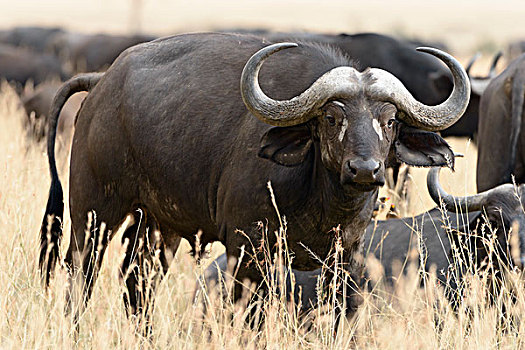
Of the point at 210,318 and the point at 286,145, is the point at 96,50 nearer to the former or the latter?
the point at 286,145

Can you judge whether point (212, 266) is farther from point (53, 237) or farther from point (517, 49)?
point (517, 49)

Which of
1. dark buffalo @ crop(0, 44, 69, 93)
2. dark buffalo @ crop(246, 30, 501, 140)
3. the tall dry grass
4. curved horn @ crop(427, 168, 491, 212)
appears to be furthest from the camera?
dark buffalo @ crop(0, 44, 69, 93)

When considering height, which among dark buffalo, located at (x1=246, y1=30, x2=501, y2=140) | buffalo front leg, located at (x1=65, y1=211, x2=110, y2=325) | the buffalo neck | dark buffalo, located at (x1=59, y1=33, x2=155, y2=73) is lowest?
dark buffalo, located at (x1=59, y1=33, x2=155, y2=73)

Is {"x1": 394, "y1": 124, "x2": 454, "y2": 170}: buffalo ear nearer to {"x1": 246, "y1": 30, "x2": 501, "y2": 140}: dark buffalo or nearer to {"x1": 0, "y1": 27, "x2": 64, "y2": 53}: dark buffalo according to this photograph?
{"x1": 246, "y1": 30, "x2": 501, "y2": 140}: dark buffalo

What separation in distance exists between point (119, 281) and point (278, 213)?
1729mm

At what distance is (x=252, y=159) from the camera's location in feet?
14.7

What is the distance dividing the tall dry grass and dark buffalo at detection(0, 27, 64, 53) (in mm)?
25360

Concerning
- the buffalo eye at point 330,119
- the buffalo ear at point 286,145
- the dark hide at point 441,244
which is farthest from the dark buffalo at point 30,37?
the buffalo eye at point 330,119

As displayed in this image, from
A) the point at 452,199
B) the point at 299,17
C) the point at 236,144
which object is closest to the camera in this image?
the point at 236,144

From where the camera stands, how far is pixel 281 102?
411 cm

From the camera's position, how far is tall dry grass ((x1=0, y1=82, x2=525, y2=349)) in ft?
13.2

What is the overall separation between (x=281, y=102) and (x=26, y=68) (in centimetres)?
1590

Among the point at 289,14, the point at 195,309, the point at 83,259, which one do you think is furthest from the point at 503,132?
the point at 289,14

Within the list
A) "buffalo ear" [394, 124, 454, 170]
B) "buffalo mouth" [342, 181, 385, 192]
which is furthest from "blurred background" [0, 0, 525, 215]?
"buffalo mouth" [342, 181, 385, 192]
